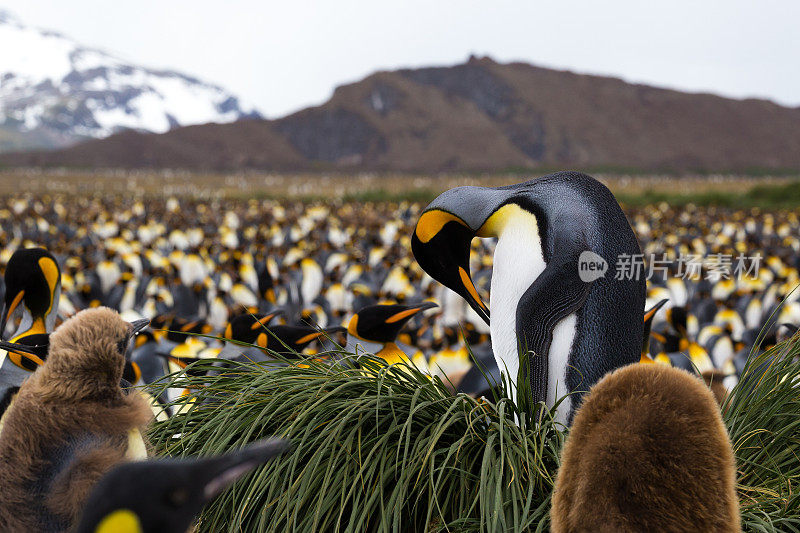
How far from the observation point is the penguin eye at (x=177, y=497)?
35.5 inches

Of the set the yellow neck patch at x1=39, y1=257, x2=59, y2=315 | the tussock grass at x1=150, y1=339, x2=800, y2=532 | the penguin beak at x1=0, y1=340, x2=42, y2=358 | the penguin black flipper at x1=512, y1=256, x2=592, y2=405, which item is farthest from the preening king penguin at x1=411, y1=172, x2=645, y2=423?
the yellow neck patch at x1=39, y1=257, x2=59, y2=315

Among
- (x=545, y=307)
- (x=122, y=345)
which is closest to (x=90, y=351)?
(x=122, y=345)

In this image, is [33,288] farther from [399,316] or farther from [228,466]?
[228,466]

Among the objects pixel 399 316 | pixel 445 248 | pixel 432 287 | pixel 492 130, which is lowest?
pixel 432 287

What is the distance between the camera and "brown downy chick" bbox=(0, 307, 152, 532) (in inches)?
58.2

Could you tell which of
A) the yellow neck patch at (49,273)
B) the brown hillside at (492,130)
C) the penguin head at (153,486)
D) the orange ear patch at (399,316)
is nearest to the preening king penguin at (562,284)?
the orange ear patch at (399,316)

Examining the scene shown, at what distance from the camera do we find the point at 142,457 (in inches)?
64.2

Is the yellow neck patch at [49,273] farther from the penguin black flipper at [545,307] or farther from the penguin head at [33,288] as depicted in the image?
the penguin black flipper at [545,307]

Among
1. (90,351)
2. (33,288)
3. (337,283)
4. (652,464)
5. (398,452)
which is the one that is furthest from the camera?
(337,283)

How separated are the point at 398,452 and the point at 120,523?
0.80 metres

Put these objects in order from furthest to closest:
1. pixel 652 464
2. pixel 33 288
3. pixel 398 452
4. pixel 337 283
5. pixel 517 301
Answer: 1. pixel 337 283
2. pixel 33 288
3. pixel 517 301
4. pixel 398 452
5. pixel 652 464

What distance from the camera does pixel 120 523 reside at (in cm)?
91

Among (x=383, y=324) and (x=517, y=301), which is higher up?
(x=517, y=301)

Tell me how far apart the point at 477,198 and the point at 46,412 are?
147cm
